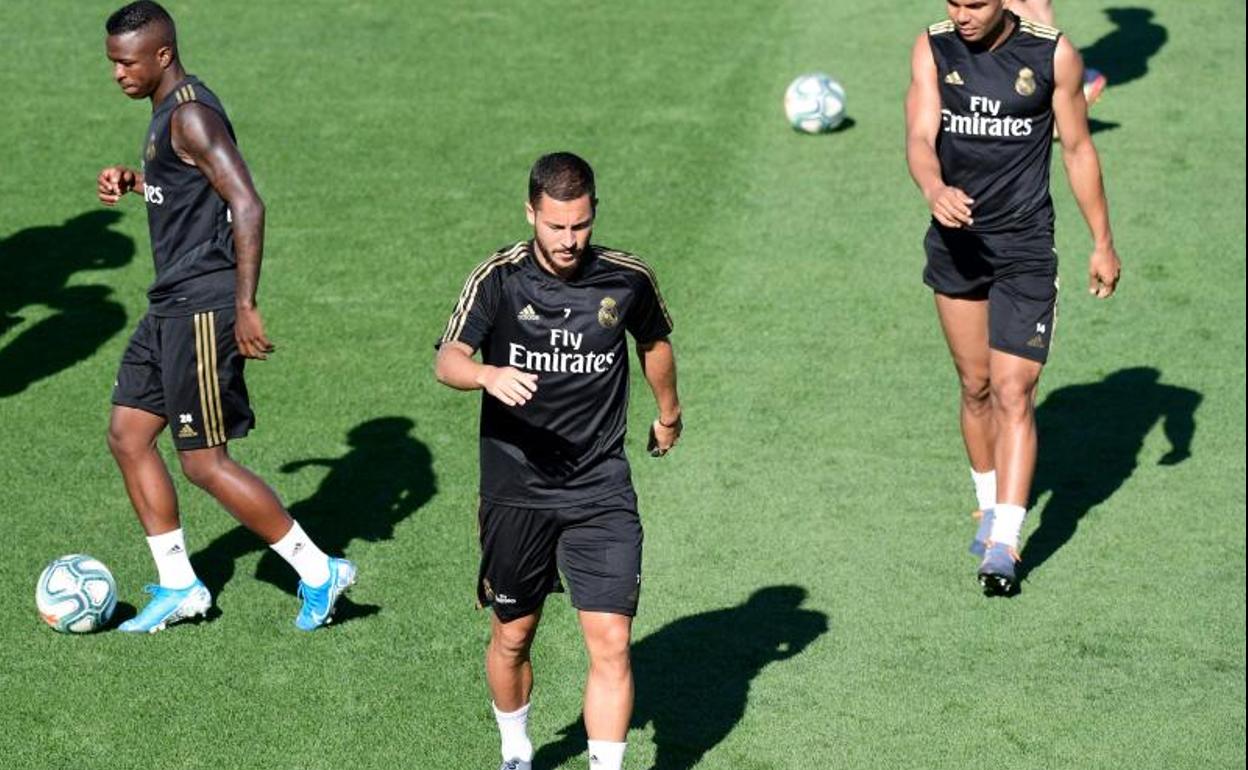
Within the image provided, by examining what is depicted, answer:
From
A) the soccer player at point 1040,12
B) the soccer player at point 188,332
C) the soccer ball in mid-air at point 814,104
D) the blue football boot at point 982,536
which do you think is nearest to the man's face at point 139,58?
the soccer player at point 188,332

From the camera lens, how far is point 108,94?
1505cm

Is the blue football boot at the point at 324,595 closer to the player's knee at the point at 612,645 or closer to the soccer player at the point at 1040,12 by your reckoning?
the player's knee at the point at 612,645

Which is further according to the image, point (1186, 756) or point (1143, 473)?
point (1143, 473)

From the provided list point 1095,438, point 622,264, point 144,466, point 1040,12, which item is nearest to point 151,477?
point 144,466

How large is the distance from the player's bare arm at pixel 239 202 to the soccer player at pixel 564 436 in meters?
1.37

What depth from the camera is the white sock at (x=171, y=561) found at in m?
8.69

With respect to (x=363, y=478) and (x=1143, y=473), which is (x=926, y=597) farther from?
(x=363, y=478)

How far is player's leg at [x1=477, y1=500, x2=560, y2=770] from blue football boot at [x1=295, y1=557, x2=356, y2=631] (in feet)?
4.66

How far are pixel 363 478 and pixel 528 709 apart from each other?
9.33ft

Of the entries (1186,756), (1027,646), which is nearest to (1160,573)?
(1027,646)

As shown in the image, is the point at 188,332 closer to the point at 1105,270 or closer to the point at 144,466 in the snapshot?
the point at 144,466

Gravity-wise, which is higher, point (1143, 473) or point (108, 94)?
point (108, 94)

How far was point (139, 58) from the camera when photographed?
323 inches

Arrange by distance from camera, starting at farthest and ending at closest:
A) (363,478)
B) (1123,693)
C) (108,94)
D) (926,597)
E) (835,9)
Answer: (835,9), (108,94), (363,478), (926,597), (1123,693)
